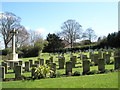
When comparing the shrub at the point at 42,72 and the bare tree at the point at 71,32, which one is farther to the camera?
the bare tree at the point at 71,32

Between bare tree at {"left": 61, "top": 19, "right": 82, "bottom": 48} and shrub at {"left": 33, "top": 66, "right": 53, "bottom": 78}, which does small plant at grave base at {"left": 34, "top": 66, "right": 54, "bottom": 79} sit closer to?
shrub at {"left": 33, "top": 66, "right": 53, "bottom": 78}

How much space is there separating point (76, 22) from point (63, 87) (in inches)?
2105

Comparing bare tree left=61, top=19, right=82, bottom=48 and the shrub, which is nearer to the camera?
the shrub

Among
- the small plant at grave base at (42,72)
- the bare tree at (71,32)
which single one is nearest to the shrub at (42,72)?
the small plant at grave base at (42,72)

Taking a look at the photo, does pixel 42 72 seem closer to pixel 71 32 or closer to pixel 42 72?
pixel 42 72

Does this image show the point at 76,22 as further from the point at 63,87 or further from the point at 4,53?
the point at 63,87

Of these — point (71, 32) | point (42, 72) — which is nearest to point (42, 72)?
point (42, 72)

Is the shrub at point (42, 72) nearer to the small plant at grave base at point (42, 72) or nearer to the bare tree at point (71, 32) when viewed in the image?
the small plant at grave base at point (42, 72)

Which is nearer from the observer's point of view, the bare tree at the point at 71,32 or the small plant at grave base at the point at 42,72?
the small plant at grave base at the point at 42,72

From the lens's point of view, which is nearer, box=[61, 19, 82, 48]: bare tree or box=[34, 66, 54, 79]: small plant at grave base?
box=[34, 66, 54, 79]: small plant at grave base

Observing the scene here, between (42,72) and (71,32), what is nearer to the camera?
(42,72)

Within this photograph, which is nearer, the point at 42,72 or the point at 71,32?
the point at 42,72

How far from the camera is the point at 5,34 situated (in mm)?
45969

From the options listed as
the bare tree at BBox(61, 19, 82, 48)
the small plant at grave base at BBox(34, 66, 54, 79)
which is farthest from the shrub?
the bare tree at BBox(61, 19, 82, 48)
